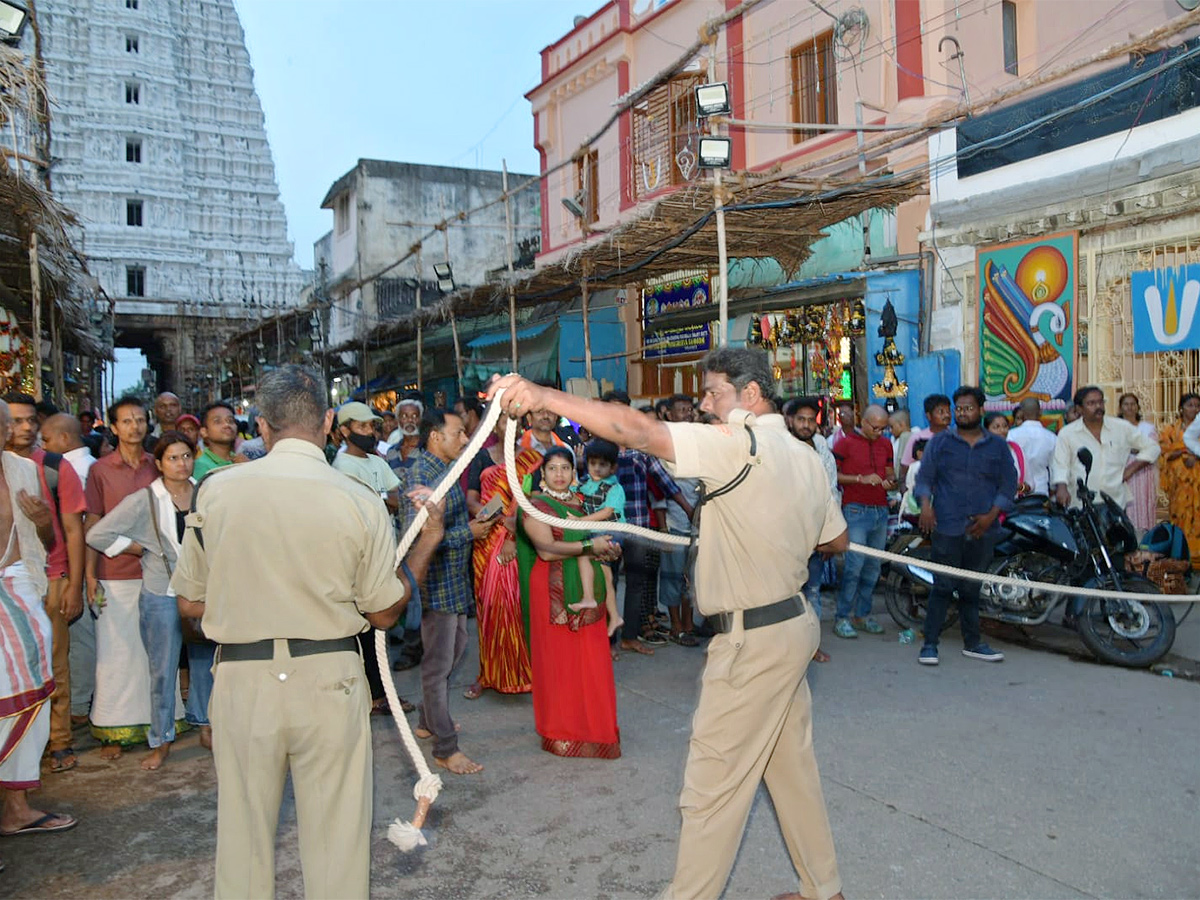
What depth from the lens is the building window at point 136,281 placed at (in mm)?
42938

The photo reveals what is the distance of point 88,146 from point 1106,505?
46.6 metres

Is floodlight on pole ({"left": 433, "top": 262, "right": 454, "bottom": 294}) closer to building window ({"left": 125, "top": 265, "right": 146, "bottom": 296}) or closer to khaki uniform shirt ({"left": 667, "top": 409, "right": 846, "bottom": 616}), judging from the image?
khaki uniform shirt ({"left": 667, "top": 409, "right": 846, "bottom": 616})

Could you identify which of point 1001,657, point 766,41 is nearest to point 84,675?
point 1001,657

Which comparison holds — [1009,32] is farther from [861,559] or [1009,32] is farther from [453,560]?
[453,560]

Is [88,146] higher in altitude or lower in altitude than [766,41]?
higher

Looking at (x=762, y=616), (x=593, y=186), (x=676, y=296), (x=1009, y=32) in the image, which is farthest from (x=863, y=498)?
(x=593, y=186)

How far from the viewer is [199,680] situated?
204 inches

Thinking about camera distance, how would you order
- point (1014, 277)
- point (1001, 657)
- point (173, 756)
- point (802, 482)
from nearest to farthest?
point (802, 482), point (173, 756), point (1001, 657), point (1014, 277)

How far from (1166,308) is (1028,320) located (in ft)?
5.12

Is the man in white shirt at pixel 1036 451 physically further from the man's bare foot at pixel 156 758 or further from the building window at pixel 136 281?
the building window at pixel 136 281

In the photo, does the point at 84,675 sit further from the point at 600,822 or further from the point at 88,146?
the point at 88,146

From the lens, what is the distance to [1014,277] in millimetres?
10586

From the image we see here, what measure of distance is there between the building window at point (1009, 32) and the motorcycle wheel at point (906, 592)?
360 inches

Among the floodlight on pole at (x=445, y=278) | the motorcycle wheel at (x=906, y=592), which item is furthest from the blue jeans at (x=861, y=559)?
the floodlight on pole at (x=445, y=278)
